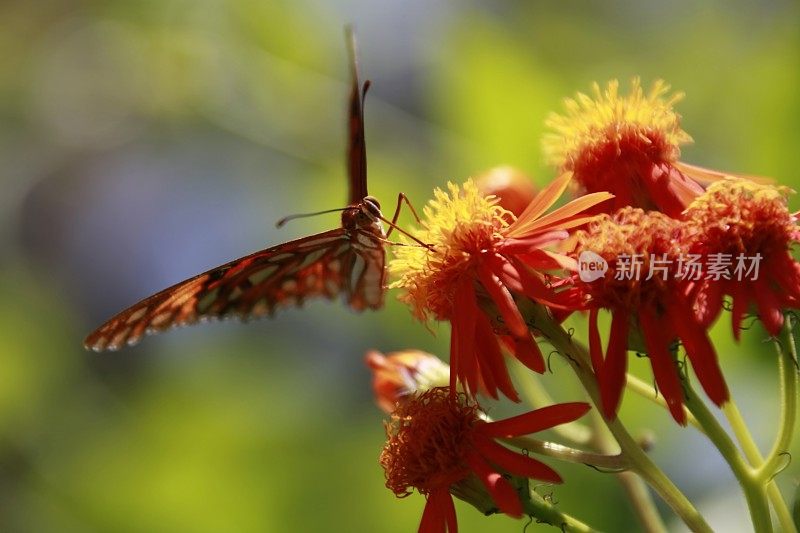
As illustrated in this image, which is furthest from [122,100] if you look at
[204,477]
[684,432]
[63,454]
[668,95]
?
[684,432]

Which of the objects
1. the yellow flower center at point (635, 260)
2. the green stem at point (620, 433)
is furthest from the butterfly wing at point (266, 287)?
the yellow flower center at point (635, 260)

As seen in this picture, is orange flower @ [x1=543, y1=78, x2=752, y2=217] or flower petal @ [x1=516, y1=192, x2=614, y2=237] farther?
orange flower @ [x1=543, y1=78, x2=752, y2=217]

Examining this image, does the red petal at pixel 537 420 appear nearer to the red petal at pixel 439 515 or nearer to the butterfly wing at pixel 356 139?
the red petal at pixel 439 515

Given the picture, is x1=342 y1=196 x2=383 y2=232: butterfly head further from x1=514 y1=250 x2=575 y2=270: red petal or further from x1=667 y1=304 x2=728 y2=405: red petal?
x1=667 y1=304 x2=728 y2=405: red petal

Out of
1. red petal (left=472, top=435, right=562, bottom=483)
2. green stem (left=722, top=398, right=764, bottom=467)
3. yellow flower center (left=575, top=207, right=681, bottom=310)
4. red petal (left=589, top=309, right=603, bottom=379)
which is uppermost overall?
yellow flower center (left=575, top=207, right=681, bottom=310)

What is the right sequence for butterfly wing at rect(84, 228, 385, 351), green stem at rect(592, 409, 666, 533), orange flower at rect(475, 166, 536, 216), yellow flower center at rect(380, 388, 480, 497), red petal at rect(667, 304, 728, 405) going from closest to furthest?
red petal at rect(667, 304, 728, 405), yellow flower center at rect(380, 388, 480, 497), green stem at rect(592, 409, 666, 533), butterfly wing at rect(84, 228, 385, 351), orange flower at rect(475, 166, 536, 216)

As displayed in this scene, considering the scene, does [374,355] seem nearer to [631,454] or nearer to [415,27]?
[631,454]

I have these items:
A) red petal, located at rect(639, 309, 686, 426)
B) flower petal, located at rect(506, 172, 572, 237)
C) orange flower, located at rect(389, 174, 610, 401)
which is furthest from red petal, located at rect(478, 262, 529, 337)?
red petal, located at rect(639, 309, 686, 426)
